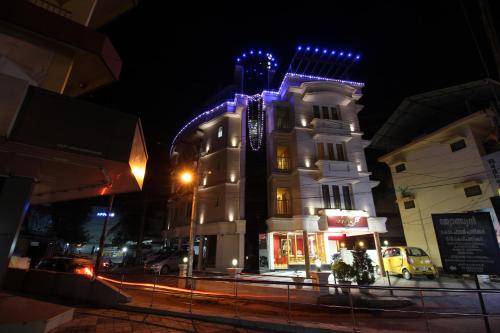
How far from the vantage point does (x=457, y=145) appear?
20.4m

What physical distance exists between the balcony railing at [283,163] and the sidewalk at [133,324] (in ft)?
53.9

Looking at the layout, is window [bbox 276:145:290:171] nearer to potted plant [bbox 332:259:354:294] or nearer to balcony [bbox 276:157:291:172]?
balcony [bbox 276:157:291:172]

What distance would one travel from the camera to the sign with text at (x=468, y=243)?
5.86 metres

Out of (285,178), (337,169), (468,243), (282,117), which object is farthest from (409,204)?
(468,243)

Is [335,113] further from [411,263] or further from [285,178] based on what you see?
[411,263]

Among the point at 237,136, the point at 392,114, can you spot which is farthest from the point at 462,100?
the point at 237,136

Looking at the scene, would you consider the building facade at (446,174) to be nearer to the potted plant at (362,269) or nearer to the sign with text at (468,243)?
the potted plant at (362,269)

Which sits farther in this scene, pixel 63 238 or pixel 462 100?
pixel 63 238

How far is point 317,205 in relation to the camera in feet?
65.3

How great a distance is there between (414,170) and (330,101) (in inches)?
404

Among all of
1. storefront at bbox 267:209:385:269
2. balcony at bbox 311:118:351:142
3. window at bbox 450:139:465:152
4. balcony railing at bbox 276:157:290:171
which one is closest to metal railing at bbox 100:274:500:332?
storefront at bbox 267:209:385:269

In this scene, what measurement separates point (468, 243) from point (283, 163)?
1664 centimetres

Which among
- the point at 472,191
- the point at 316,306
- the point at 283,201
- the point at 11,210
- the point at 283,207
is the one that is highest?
the point at 472,191

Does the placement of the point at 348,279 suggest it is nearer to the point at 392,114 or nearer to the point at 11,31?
the point at 11,31
